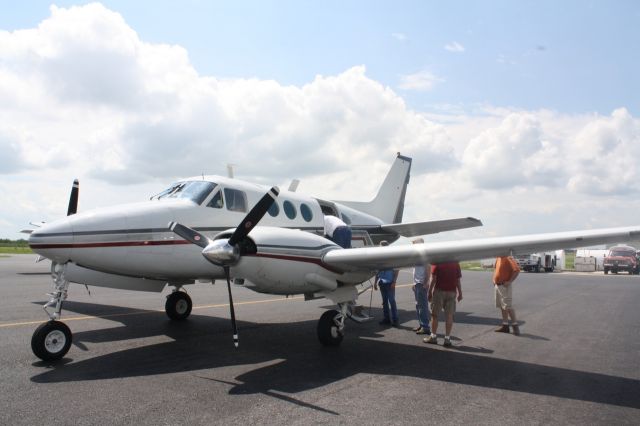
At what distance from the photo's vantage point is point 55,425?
5.05 m

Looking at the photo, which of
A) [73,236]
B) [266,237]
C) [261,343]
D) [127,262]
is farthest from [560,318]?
[73,236]

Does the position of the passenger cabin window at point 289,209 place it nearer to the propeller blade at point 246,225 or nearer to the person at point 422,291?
the person at point 422,291

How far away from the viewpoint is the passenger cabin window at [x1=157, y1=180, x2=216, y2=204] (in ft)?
32.6

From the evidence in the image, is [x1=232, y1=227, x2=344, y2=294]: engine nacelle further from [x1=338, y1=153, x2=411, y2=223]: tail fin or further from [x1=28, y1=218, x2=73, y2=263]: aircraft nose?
[x1=338, y1=153, x2=411, y2=223]: tail fin

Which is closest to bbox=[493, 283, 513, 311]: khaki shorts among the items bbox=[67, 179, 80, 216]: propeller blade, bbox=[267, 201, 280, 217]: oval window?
bbox=[267, 201, 280, 217]: oval window

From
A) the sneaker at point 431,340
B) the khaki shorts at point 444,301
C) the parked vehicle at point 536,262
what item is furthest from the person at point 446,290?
the parked vehicle at point 536,262

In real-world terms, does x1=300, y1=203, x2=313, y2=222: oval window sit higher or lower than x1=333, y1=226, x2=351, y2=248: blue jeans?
higher

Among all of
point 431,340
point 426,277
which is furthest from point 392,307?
point 431,340

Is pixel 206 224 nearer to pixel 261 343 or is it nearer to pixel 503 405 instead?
pixel 261 343

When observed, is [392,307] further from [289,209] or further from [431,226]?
[289,209]

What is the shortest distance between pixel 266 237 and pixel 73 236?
3.15 metres

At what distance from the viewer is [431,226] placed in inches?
558

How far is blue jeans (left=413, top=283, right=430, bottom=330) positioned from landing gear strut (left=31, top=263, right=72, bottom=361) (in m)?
6.89

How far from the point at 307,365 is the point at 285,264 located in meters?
1.70
